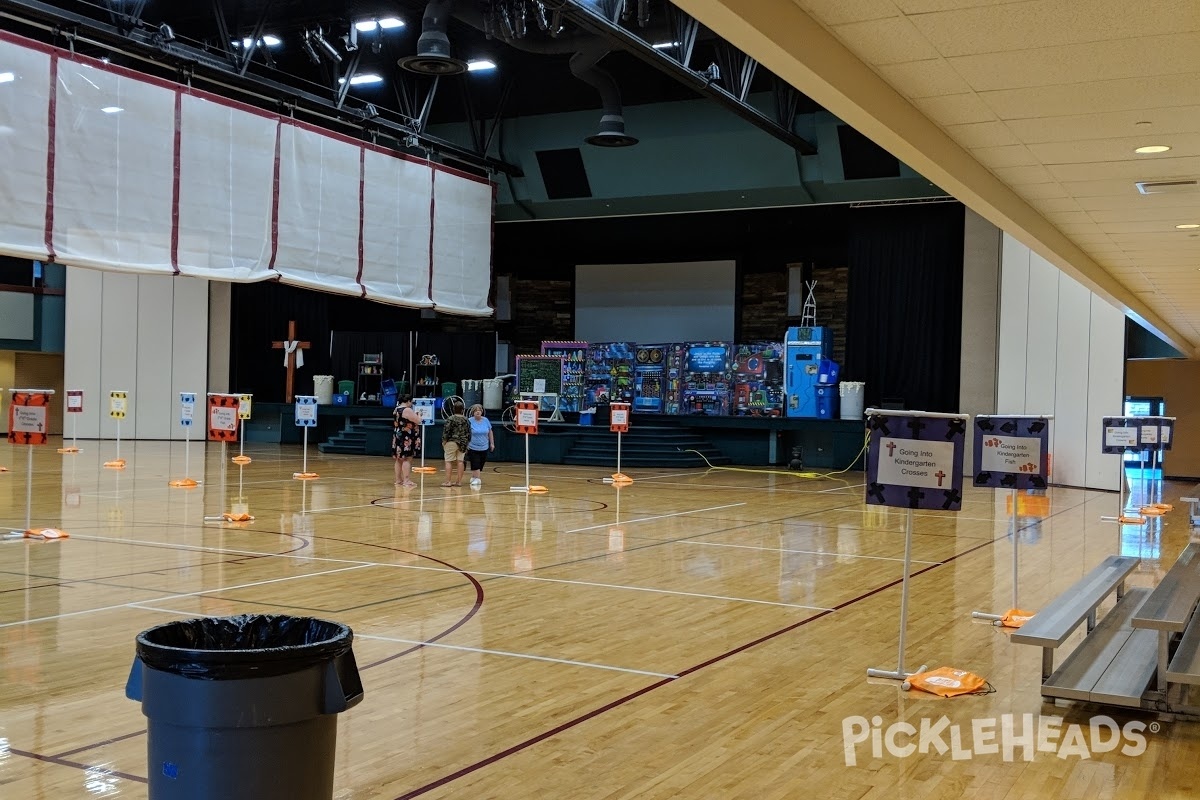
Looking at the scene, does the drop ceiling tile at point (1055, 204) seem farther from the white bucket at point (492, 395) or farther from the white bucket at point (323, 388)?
the white bucket at point (323, 388)

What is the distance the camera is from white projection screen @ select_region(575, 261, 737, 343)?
2605 centimetres

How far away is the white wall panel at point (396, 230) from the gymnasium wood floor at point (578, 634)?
381 cm

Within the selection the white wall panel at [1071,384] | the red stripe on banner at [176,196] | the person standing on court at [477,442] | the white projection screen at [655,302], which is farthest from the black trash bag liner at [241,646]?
the white projection screen at [655,302]

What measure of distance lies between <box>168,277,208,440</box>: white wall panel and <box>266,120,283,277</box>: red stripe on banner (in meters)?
14.8

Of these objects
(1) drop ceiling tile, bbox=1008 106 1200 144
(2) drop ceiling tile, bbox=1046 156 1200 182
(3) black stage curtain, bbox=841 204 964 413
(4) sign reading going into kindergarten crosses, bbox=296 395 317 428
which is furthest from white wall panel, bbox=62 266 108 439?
(1) drop ceiling tile, bbox=1008 106 1200 144

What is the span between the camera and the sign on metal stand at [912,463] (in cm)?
572

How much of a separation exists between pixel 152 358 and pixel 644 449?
13.6 m

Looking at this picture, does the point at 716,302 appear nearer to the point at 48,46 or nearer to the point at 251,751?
the point at 48,46

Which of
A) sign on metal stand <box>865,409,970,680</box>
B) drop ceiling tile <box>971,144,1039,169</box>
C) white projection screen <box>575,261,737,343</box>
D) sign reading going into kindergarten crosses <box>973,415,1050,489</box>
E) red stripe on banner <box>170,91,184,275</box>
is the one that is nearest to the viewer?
sign on metal stand <box>865,409,970,680</box>

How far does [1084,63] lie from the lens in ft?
16.4

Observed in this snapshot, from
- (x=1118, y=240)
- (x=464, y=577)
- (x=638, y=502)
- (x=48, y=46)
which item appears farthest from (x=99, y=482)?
(x=1118, y=240)

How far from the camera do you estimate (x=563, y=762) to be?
4.34 meters

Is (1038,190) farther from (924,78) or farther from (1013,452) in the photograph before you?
(924,78)

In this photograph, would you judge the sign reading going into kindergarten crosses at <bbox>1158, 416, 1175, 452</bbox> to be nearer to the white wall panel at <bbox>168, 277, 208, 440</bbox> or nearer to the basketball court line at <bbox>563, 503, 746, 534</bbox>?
the basketball court line at <bbox>563, 503, 746, 534</bbox>
